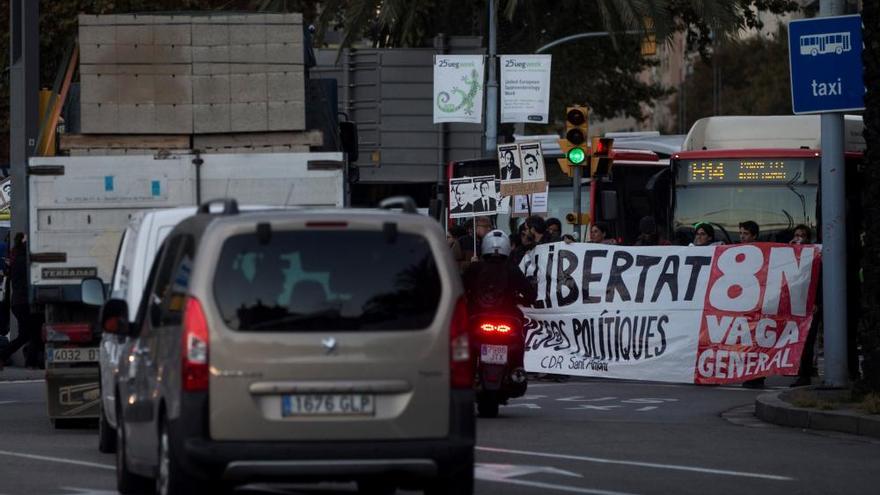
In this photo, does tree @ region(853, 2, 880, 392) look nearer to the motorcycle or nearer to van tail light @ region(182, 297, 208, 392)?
the motorcycle

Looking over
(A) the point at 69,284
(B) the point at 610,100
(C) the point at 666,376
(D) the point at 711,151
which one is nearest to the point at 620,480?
(A) the point at 69,284

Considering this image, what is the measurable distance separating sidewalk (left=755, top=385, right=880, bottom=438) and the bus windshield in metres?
11.6

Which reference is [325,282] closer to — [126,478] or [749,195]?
[126,478]

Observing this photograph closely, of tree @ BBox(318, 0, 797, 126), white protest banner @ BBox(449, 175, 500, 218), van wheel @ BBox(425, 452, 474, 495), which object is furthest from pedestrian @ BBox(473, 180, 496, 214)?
van wheel @ BBox(425, 452, 474, 495)

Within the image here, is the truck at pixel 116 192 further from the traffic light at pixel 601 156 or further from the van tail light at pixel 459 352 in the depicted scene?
the traffic light at pixel 601 156

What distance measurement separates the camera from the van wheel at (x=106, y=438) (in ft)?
46.8

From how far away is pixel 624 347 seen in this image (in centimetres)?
2333

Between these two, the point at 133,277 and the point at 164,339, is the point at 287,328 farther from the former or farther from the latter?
the point at 133,277

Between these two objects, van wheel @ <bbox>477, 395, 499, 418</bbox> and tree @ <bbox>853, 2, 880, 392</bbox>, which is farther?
van wheel @ <bbox>477, 395, 499, 418</bbox>

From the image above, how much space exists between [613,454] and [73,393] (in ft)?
15.3

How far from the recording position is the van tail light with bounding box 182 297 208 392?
9633 mm

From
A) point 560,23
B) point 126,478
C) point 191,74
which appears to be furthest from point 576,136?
point 126,478

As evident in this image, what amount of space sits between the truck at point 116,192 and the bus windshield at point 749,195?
13.7 meters

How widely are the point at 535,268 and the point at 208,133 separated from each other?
6.56 metres
